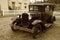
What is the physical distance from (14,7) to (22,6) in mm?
833

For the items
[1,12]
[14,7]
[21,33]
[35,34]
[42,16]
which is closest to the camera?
[35,34]

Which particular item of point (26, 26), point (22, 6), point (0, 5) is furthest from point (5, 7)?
point (26, 26)

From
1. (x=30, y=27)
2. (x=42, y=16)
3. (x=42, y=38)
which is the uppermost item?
(x=42, y=16)

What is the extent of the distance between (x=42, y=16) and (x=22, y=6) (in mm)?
6235

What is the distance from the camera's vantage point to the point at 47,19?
19.1 ft

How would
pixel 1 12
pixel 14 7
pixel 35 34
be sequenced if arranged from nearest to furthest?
pixel 35 34
pixel 1 12
pixel 14 7

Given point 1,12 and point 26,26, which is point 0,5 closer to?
point 1,12

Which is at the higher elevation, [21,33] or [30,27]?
[30,27]

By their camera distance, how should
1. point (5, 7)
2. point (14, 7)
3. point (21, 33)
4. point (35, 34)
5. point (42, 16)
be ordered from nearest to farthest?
point (35, 34), point (21, 33), point (42, 16), point (5, 7), point (14, 7)

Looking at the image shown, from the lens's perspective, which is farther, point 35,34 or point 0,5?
point 0,5

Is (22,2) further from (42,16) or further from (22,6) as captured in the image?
(42,16)

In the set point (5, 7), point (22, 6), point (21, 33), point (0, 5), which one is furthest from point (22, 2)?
point (21, 33)

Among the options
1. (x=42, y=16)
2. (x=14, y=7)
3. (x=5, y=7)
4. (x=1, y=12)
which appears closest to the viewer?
(x=42, y=16)

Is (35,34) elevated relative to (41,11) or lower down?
lower down
